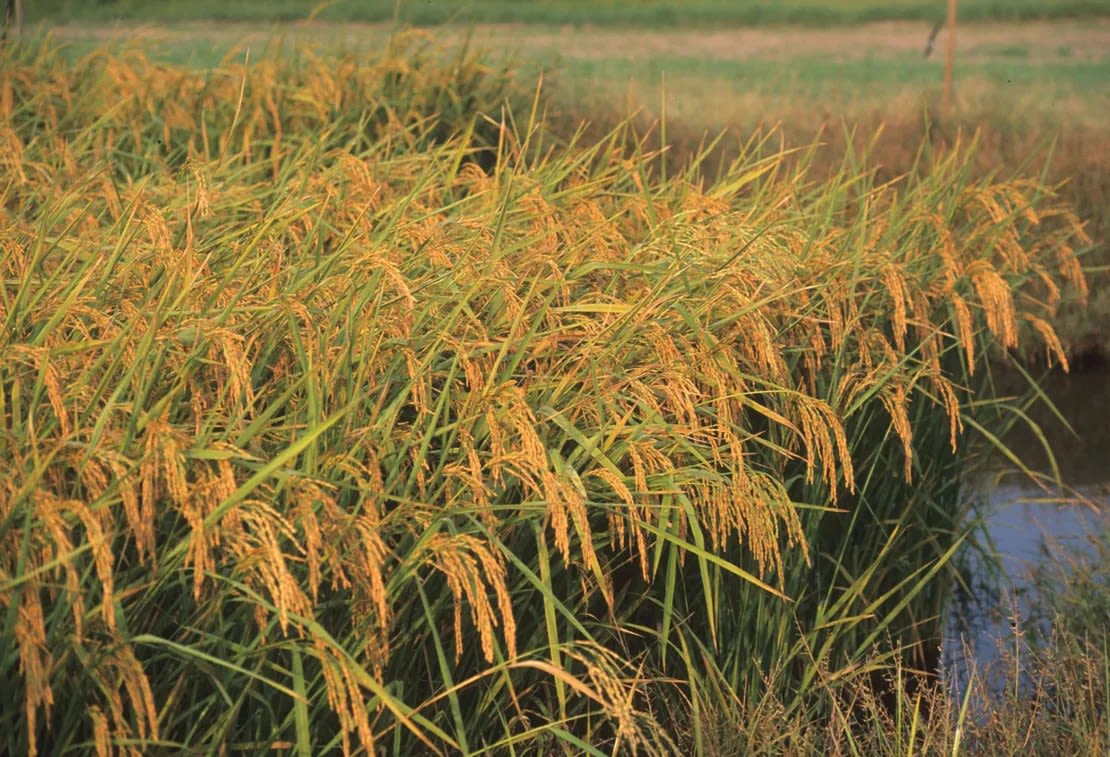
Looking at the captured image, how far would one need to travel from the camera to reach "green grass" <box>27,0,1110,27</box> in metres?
36.3

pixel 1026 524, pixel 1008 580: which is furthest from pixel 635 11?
pixel 1008 580

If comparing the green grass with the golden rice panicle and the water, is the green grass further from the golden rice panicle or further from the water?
the golden rice panicle

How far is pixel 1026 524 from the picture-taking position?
5.73 m

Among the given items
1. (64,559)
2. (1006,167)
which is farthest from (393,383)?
(1006,167)

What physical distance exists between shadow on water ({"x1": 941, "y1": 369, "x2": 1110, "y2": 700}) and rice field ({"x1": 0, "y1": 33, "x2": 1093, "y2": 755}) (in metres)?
0.26

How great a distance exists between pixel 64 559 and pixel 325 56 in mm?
5606

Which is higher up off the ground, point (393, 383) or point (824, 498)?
point (393, 383)

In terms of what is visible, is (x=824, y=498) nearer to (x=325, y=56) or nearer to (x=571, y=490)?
(x=571, y=490)

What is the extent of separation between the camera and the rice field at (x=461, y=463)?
7.32ft

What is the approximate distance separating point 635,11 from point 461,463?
39319 millimetres

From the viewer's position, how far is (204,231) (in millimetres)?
3627

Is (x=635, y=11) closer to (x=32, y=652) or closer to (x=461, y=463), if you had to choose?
(x=461, y=463)

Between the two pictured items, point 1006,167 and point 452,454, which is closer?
point 452,454

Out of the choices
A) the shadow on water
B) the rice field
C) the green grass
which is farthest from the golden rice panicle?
the green grass
